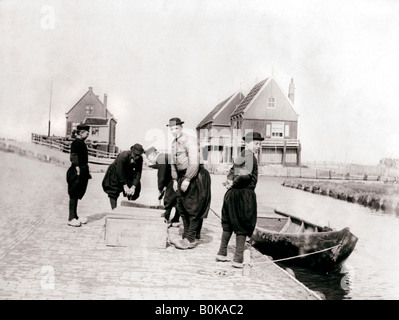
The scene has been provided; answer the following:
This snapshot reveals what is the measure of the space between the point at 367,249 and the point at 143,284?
22.7 feet

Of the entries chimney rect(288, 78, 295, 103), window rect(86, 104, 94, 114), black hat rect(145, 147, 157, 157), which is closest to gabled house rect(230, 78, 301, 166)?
chimney rect(288, 78, 295, 103)

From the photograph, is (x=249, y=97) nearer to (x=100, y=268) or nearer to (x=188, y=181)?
(x=188, y=181)

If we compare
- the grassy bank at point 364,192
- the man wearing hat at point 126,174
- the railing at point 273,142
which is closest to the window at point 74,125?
the man wearing hat at point 126,174

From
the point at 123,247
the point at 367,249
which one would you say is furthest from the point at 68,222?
the point at 367,249

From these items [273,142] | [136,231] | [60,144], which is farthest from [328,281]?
[60,144]

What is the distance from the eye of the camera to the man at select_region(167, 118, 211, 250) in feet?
21.8

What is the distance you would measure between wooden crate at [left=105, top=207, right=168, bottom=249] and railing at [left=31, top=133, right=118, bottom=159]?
2268 mm

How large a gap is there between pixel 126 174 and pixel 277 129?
3374 mm

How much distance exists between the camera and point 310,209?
53.6 ft

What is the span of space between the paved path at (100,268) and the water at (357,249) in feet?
5.12

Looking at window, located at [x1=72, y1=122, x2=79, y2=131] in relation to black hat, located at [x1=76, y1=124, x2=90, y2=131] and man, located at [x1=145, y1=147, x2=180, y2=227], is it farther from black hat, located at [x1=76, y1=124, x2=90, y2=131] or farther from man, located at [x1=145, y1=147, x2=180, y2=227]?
man, located at [x1=145, y1=147, x2=180, y2=227]
